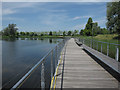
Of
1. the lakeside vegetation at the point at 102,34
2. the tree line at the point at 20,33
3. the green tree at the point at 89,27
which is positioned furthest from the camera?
the tree line at the point at 20,33

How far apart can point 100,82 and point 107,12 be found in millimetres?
19317

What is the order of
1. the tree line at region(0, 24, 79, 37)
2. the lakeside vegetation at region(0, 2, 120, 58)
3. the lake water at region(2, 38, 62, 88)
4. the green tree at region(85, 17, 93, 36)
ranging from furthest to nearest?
the tree line at region(0, 24, 79, 37) < the green tree at region(85, 17, 93, 36) < the lakeside vegetation at region(0, 2, 120, 58) < the lake water at region(2, 38, 62, 88)

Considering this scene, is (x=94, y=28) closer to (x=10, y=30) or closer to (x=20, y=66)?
(x=20, y=66)

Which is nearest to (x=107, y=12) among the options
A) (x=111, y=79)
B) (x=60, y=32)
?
(x=111, y=79)

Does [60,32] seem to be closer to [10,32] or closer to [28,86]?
[10,32]

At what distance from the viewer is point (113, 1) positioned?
717 inches

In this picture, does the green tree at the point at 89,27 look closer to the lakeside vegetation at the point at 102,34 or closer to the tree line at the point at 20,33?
the lakeside vegetation at the point at 102,34

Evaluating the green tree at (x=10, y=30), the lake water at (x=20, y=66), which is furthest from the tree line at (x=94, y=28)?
the lake water at (x=20, y=66)

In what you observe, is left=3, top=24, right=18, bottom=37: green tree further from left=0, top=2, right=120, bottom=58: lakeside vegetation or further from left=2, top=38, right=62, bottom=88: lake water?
left=2, top=38, right=62, bottom=88: lake water

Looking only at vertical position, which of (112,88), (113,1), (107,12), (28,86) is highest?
(113,1)

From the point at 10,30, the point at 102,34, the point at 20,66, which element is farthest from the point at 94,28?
the point at 10,30

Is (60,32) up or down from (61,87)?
up

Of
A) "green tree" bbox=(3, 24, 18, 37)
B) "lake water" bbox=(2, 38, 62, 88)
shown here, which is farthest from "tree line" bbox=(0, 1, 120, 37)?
"lake water" bbox=(2, 38, 62, 88)

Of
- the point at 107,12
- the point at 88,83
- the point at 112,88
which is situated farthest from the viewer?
the point at 107,12
